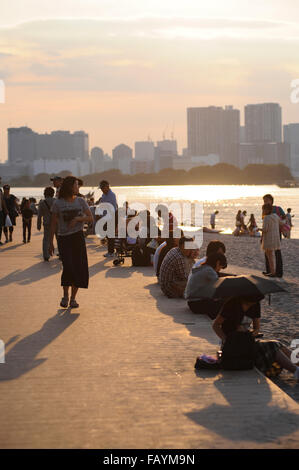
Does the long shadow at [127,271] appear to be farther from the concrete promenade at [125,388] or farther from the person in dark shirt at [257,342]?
the person in dark shirt at [257,342]

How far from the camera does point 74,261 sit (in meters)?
8.86

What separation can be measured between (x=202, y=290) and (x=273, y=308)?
4.34 metres

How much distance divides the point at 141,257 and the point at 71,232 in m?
5.86

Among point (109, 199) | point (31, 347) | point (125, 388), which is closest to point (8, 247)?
point (109, 199)

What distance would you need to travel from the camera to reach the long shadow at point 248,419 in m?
4.43

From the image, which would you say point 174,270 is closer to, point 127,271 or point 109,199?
point 127,271

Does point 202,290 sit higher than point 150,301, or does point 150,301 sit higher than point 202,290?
point 202,290

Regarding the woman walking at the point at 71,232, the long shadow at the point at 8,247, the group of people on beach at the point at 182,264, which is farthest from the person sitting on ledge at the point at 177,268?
the long shadow at the point at 8,247

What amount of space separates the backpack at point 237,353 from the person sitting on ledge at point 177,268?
3.79 meters

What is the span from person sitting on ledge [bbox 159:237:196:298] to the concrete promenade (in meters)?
0.70

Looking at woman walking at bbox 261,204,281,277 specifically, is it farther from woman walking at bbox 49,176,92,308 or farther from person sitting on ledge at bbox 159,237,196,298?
woman walking at bbox 49,176,92,308
